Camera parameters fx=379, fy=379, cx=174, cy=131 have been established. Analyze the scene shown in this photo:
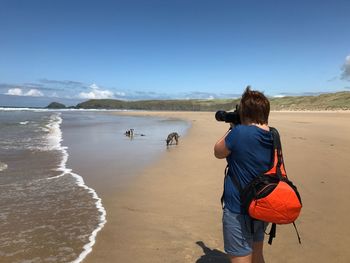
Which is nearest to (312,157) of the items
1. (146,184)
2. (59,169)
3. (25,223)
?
(146,184)

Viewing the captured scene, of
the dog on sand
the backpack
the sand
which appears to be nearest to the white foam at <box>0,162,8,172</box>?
the sand

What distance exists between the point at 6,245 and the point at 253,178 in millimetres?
3395

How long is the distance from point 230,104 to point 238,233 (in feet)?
329

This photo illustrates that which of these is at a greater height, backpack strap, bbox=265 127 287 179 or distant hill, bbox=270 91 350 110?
backpack strap, bbox=265 127 287 179

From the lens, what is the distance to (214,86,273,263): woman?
117 inches

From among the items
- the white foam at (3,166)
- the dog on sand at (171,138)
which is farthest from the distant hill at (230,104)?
the white foam at (3,166)

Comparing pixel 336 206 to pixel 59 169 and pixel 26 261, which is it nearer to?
pixel 26 261

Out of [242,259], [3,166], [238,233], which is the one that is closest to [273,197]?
[238,233]

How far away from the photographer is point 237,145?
2986 mm

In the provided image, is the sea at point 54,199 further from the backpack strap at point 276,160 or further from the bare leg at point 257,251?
the backpack strap at point 276,160

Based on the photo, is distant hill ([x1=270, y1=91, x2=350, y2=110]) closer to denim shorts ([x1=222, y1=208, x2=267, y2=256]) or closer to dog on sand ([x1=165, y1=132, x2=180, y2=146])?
dog on sand ([x1=165, y1=132, x2=180, y2=146])

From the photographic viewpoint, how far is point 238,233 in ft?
10.1

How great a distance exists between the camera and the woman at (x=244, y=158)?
297 centimetres

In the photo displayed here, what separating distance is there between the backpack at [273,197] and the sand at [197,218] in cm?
161
